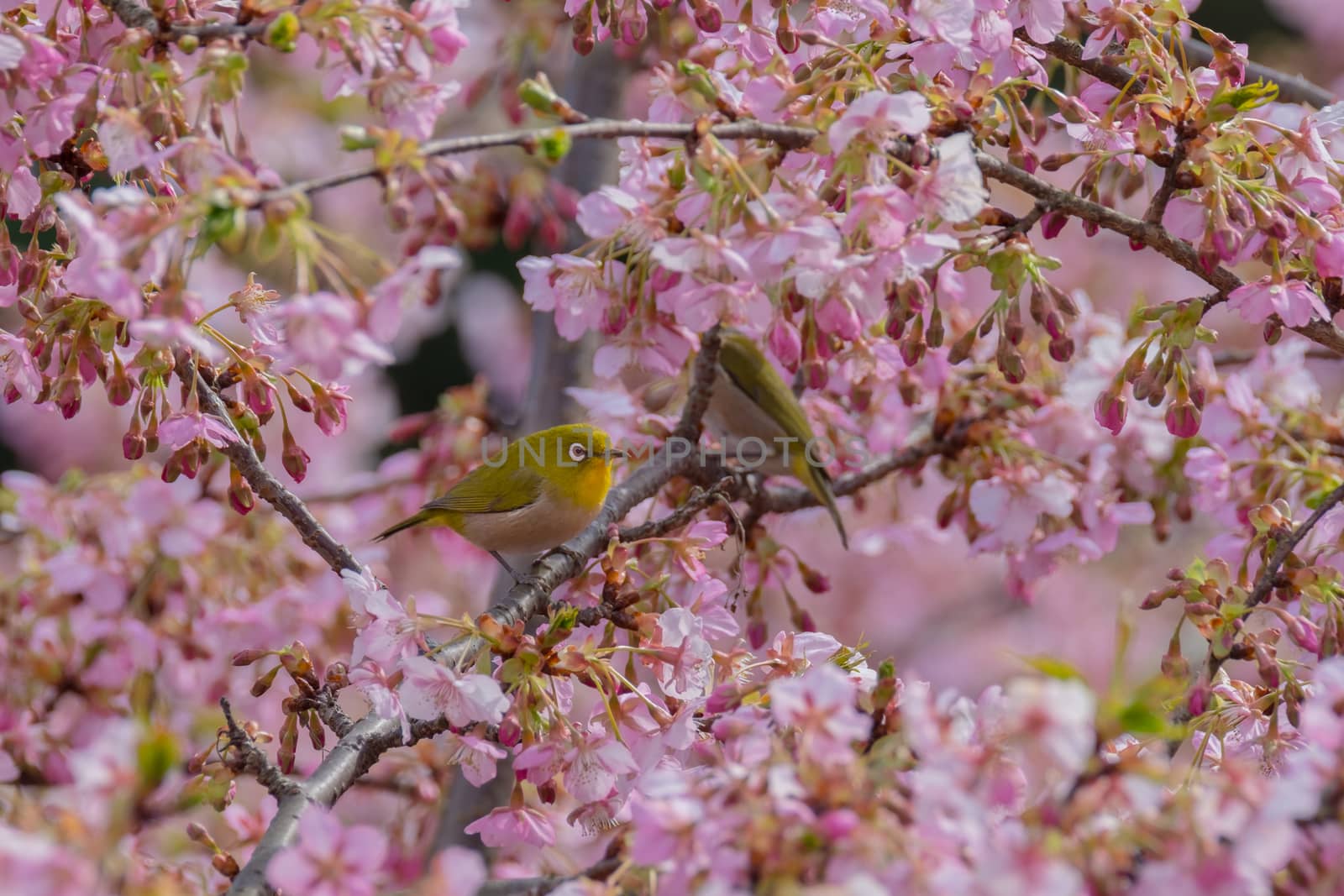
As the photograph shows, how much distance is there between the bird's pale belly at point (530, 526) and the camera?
11.3ft

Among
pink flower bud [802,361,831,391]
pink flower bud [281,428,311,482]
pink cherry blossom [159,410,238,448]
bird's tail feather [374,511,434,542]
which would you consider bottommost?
bird's tail feather [374,511,434,542]

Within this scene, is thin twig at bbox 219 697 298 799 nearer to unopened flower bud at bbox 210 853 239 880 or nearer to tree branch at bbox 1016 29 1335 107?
unopened flower bud at bbox 210 853 239 880

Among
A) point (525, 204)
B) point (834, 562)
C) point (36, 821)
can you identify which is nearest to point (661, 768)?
point (36, 821)

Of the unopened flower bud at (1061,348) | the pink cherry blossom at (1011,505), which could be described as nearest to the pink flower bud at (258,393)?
the unopened flower bud at (1061,348)

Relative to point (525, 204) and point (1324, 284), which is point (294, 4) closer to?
point (1324, 284)

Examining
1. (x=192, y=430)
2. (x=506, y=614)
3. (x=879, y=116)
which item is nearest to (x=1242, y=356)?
(x=879, y=116)

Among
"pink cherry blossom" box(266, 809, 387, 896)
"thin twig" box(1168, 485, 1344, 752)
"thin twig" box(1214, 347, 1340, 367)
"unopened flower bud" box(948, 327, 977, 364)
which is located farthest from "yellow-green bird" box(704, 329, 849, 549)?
"pink cherry blossom" box(266, 809, 387, 896)

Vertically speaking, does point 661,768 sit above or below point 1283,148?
below

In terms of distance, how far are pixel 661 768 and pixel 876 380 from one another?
119 centimetres

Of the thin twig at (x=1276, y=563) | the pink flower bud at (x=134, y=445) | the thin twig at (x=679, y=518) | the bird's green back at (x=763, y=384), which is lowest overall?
the bird's green back at (x=763, y=384)

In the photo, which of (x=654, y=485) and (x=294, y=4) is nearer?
(x=294, y=4)

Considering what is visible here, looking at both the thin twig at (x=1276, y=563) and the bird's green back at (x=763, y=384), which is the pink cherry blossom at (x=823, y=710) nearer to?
the thin twig at (x=1276, y=563)

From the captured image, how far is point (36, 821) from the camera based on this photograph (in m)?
1.20

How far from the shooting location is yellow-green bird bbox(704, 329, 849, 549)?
12.1ft
